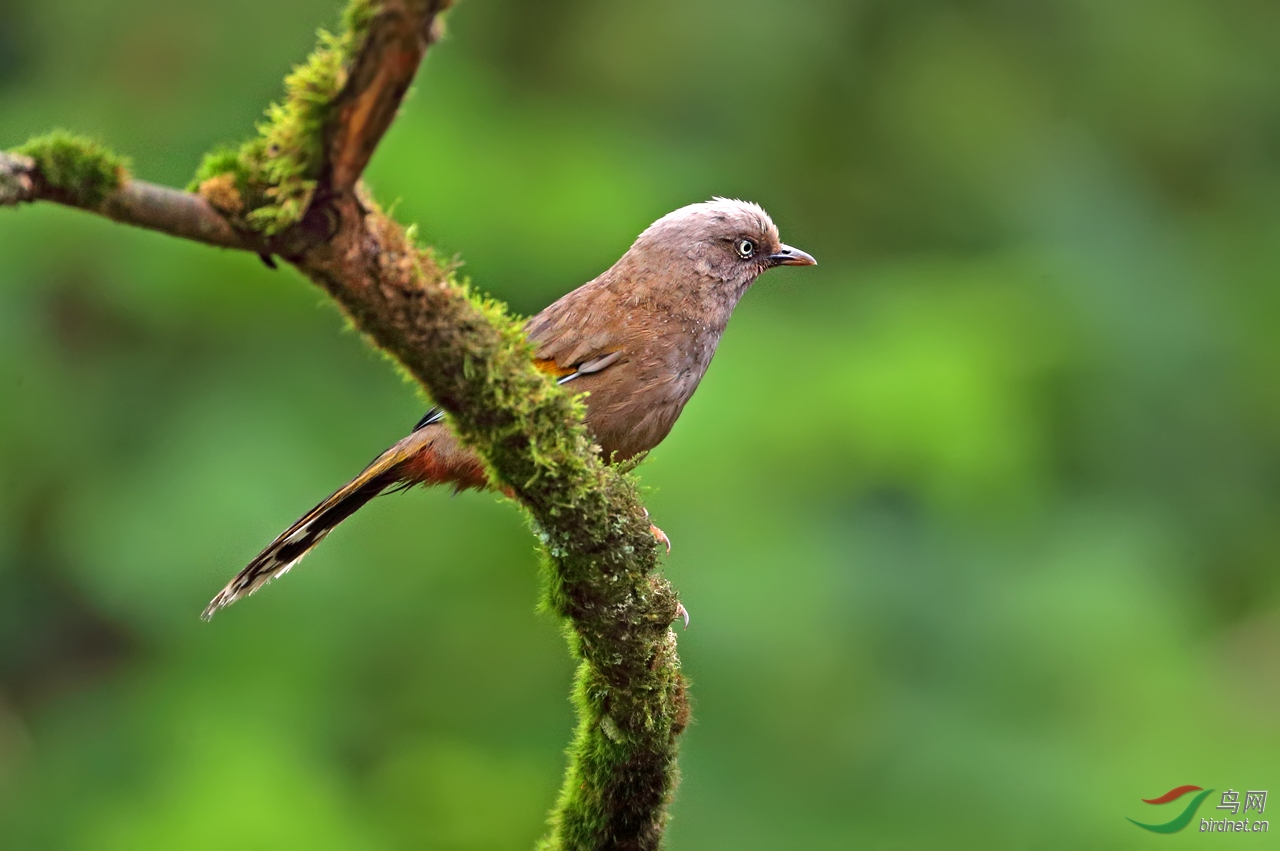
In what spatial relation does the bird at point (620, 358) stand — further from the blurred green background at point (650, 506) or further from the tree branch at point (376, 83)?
the tree branch at point (376, 83)

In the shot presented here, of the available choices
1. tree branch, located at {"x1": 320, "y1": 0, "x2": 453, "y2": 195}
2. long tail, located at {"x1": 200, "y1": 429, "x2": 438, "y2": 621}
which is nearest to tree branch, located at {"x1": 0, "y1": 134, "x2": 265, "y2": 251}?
tree branch, located at {"x1": 320, "y1": 0, "x2": 453, "y2": 195}

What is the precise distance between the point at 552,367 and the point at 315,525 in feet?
3.07

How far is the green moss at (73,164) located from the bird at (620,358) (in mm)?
2266

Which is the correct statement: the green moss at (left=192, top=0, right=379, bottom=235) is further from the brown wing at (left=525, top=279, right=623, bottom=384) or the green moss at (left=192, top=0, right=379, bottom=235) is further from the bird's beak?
the bird's beak

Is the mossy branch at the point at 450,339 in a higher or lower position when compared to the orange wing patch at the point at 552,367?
lower

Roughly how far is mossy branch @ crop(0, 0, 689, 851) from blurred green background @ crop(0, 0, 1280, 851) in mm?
2628

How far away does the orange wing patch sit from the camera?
477cm

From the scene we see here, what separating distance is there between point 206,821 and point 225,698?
680mm

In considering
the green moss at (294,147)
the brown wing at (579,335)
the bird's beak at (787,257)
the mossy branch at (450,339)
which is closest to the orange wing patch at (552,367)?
the brown wing at (579,335)

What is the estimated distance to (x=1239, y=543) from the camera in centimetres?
1005

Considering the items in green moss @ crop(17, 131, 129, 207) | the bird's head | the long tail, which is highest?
the bird's head

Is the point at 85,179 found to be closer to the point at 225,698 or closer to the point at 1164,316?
the point at 225,698

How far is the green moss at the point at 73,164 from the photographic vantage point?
222cm

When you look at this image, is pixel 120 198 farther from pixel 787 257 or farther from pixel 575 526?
pixel 787 257
